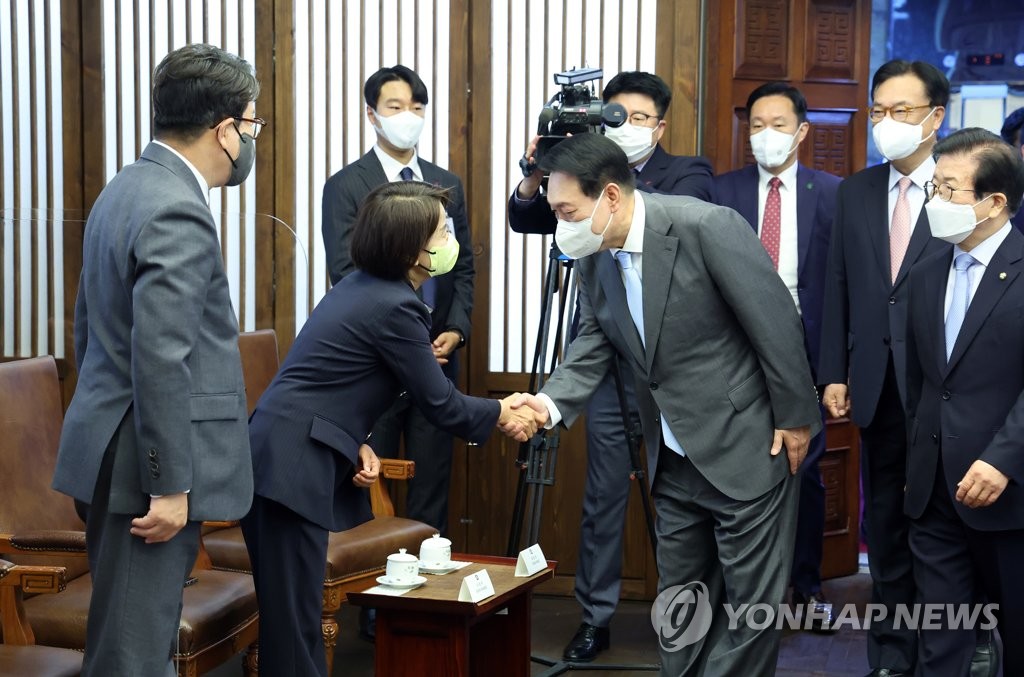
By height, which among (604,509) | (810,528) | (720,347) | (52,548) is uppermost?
(720,347)

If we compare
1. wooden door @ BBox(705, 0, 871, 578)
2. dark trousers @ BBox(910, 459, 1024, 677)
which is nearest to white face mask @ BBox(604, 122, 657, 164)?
wooden door @ BBox(705, 0, 871, 578)

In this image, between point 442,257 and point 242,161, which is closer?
point 242,161

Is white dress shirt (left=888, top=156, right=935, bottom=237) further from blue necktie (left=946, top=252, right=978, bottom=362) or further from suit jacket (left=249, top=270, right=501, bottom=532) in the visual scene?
suit jacket (left=249, top=270, right=501, bottom=532)

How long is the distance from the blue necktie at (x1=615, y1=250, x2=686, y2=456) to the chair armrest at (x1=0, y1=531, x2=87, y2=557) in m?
1.28

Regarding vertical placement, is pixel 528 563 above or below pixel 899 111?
below

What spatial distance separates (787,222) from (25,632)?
8.17 feet

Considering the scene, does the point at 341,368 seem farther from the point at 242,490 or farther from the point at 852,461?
the point at 852,461

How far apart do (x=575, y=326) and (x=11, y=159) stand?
2.27m

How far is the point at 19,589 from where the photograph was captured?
246 centimetres

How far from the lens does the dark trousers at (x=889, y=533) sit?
3.30 m

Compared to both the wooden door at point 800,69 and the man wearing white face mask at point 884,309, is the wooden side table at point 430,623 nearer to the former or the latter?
the man wearing white face mask at point 884,309

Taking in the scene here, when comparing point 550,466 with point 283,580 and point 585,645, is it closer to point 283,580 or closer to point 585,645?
point 585,645

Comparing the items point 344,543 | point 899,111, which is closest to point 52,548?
point 344,543

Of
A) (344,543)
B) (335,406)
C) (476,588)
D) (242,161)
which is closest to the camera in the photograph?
(242,161)
